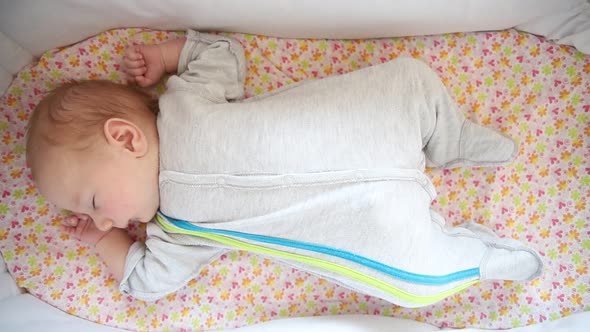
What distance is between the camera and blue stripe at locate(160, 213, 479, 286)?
1191 millimetres

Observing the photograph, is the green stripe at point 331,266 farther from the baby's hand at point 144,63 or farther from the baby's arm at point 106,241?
the baby's hand at point 144,63

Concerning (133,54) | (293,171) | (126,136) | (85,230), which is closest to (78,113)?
(126,136)

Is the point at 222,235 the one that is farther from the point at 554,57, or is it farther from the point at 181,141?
the point at 554,57

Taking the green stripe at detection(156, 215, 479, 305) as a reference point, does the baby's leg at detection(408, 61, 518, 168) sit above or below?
above

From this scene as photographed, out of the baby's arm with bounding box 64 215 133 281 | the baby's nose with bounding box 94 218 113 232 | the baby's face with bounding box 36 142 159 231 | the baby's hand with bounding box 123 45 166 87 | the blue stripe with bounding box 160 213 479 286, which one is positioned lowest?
the baby's arm with bounding box 64 215 133 281

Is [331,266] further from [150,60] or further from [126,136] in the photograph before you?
[150,60]

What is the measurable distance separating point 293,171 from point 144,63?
21.0 inches

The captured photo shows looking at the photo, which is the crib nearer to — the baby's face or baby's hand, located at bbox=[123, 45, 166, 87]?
baby's hand, located at bbox=[123, 45, 166, 87]

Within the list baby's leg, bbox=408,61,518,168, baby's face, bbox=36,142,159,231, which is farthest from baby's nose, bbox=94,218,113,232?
baby's leg, bbox=408,61,518,168

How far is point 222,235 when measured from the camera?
1265 mm

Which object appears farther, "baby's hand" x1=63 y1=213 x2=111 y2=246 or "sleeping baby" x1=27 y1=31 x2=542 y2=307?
"baby's hand" x1=63 y1=213 x2=111 y2=246

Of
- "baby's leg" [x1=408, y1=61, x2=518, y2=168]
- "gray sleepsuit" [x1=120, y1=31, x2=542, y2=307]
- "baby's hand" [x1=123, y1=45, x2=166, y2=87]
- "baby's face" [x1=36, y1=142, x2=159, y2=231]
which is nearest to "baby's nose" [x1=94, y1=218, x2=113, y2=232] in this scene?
"baby's face" [x1=36, y1=142, x2=159, y2=231]

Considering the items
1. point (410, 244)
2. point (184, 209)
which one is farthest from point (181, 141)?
point (410, 244)

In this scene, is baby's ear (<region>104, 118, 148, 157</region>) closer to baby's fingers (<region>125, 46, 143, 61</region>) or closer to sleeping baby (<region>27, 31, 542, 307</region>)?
sleeping baby (<region>27, 31, 542, 307</region>)
